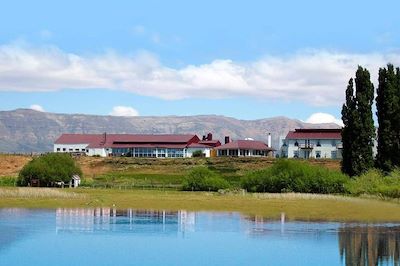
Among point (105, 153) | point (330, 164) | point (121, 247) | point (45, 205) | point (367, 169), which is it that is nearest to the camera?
point (121, 247)

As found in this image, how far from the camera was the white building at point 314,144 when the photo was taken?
15012 cm

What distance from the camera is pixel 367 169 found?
8206 cm

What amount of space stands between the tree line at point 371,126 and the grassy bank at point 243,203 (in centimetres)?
595

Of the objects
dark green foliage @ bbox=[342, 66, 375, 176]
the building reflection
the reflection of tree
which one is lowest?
the reflection of tree

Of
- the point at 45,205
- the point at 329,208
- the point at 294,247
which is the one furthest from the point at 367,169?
the point at 294,247

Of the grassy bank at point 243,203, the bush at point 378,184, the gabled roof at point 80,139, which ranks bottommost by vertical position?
the grassy bank at point 243,203

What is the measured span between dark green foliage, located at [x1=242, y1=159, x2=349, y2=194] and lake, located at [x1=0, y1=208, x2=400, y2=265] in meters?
32.9

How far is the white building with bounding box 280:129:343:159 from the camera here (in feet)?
493

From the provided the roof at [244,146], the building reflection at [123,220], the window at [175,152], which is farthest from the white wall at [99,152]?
the building reflection at [123,220]

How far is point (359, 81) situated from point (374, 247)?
159 ft

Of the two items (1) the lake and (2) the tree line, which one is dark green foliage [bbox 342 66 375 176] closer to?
(2) the tree line

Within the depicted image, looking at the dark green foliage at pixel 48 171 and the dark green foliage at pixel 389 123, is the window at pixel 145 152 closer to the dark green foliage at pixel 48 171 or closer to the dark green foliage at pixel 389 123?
the dark green foliage at pixel 48 171

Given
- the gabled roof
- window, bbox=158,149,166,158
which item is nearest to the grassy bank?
window, bbox=158,149,166,158

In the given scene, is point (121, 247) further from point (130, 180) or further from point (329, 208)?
point (130, 180)
